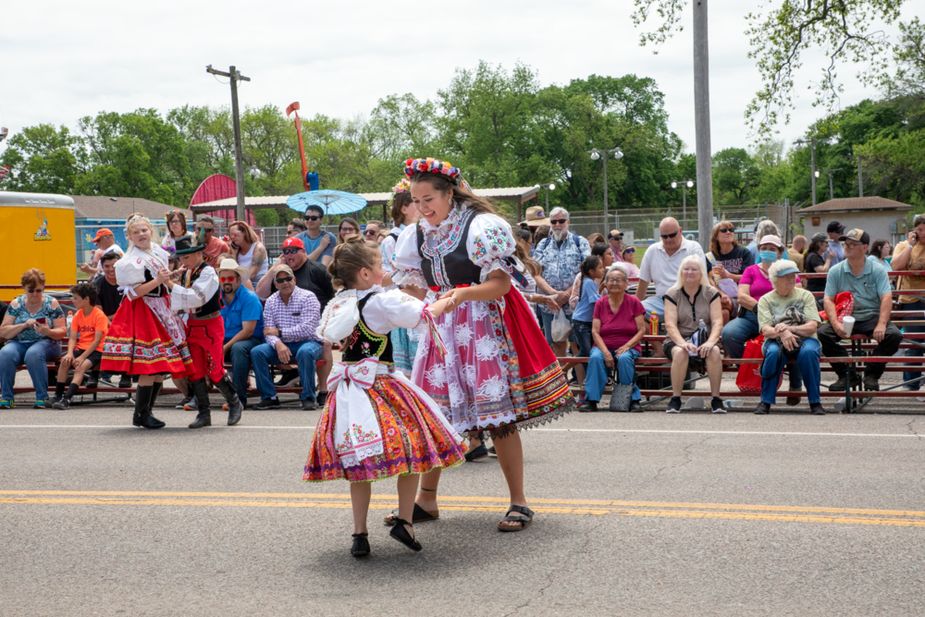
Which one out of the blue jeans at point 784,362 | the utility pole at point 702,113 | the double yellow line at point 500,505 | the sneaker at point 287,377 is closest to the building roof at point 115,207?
the utility pole at point 702,113

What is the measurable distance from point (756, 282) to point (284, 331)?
5403mm

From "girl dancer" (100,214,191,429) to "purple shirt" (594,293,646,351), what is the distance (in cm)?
450

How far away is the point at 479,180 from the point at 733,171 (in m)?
58.5

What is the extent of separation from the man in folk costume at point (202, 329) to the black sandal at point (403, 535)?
514cm

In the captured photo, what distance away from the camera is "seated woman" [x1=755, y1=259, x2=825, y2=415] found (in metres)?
11.2

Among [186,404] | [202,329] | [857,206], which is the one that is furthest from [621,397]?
[857,206]

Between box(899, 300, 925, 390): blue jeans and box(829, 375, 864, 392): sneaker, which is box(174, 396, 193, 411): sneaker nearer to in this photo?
box(829, 375, 864, 392): sneaker

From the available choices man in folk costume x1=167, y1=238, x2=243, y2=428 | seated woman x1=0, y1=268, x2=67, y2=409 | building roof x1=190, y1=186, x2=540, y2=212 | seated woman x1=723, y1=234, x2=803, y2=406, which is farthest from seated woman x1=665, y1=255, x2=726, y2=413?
building roof x1=190, y1=186, x2=540, y2=212

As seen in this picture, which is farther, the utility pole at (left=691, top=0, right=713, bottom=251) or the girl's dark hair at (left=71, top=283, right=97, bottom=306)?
the utility pole at (left=691, top=0, right=713, bottom=251)

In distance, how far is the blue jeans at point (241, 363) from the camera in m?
12.6

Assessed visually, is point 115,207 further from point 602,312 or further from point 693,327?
point 693,327

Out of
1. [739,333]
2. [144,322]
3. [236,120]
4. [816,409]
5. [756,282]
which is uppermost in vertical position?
[236,120]

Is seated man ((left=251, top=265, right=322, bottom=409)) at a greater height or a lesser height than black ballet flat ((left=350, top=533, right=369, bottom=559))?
greater

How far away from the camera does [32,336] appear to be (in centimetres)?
1339
